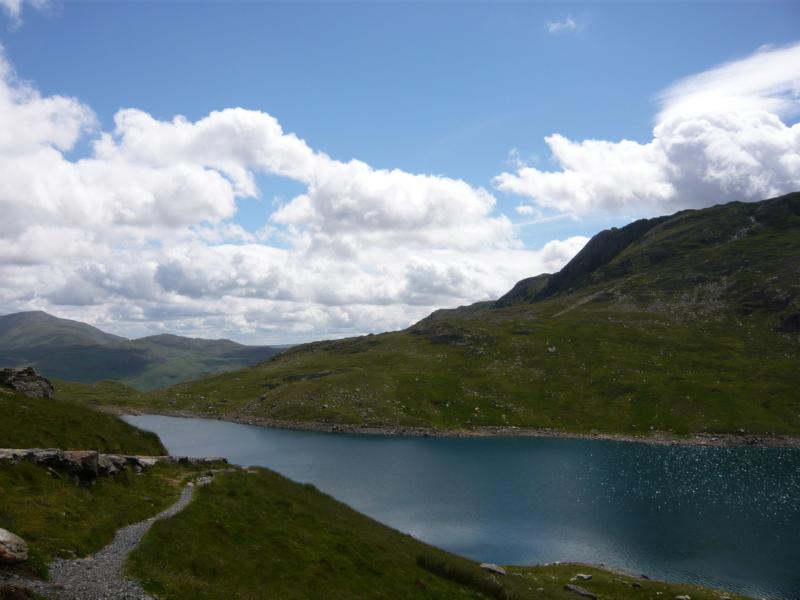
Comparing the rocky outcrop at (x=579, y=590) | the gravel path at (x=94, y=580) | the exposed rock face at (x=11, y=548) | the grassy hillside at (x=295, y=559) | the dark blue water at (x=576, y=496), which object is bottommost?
the dark blue water at (x=576, y=496)

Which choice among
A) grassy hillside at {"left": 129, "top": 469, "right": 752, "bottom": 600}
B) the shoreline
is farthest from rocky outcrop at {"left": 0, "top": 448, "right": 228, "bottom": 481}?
the shoreline

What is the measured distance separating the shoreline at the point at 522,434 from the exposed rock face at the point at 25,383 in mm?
105730

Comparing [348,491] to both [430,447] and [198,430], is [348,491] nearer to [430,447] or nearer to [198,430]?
[430,447]

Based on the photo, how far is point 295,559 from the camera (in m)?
28.8

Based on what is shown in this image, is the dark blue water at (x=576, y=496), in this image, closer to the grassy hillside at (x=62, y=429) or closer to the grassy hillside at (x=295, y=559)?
the grassy hillside at (x=295, y=559)

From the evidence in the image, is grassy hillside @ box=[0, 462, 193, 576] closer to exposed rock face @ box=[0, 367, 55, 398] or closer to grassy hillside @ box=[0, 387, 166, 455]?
grassy hillside @ box=[0, 387, 166, 455]

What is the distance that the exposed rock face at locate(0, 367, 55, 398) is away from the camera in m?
48.9

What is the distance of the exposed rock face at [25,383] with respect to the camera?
160 feet

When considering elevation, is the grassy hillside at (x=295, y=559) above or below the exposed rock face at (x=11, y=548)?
below

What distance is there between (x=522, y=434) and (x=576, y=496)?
6373 cm

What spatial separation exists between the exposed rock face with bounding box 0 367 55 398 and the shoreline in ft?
347

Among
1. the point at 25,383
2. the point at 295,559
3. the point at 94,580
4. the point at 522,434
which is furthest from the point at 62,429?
the point at 522,434

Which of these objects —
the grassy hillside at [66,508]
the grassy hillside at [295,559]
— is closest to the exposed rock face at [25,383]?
the grassy hillside at [66,508]

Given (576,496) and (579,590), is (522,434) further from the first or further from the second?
(579,590)
